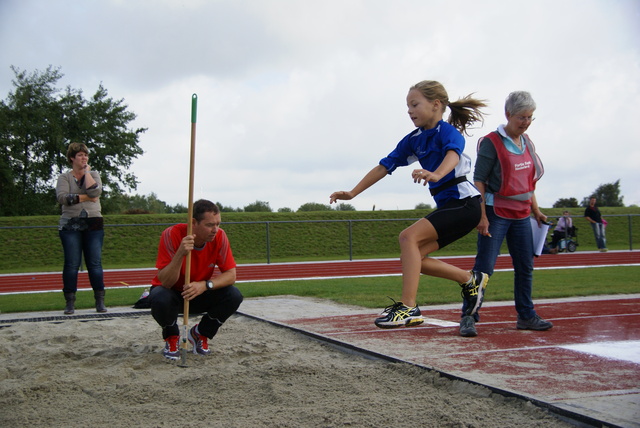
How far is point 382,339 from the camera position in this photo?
494cm

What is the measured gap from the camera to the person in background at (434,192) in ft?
15.0

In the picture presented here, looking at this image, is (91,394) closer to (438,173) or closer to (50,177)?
(438,173)

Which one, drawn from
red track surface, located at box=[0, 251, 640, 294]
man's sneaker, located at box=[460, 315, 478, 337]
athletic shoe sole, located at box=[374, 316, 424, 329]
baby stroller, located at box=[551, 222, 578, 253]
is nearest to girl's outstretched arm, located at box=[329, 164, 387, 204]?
athletic shoe sole, located at box=[374, 316, 424, 329]

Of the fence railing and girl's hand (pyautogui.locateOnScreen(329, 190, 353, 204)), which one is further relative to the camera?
the fence railing

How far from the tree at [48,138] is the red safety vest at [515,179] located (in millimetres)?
33679

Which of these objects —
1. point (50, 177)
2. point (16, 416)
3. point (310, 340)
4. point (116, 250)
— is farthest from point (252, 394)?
point (50, 177)

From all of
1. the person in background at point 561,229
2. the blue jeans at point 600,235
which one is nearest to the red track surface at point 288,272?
the blue jeans at point 600,235

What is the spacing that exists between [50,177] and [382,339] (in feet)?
117

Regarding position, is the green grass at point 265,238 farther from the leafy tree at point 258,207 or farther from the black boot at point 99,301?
the black boot at point 99,301

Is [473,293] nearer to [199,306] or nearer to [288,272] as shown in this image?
[199,306]

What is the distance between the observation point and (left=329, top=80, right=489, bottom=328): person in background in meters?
4.56

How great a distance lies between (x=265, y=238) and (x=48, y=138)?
842 inches

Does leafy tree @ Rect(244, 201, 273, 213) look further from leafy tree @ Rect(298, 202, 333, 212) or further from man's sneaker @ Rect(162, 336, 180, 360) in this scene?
man's sneaker @ Rect(162, 336, 180, 360)

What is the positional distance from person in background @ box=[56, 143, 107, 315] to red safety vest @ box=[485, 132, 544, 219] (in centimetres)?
441
